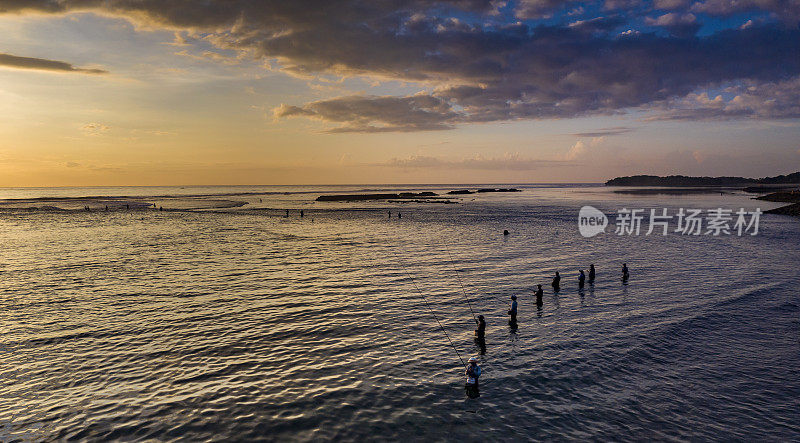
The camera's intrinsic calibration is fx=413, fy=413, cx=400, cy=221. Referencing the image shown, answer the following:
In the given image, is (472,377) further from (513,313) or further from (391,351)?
(513,313)

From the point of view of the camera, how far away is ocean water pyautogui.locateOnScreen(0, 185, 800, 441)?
50.1ft

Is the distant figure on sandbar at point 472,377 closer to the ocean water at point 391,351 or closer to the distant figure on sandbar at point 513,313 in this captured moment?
the ocean water at point 391,351

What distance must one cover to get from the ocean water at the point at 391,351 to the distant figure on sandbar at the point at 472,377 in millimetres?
422

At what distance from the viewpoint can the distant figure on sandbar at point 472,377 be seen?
16609 millimetres

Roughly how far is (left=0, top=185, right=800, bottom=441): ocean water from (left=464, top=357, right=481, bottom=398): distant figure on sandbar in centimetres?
42

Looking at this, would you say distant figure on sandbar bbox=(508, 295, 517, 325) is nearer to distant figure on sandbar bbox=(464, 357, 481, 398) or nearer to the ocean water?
the ocean water

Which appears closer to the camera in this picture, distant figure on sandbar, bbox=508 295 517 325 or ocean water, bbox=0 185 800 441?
ocean water, bbox=0 185 800 441

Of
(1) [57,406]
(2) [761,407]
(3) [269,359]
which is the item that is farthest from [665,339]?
(1) [57,406]

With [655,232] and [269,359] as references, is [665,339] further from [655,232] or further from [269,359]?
[655,232]

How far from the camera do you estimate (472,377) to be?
16.7 meters

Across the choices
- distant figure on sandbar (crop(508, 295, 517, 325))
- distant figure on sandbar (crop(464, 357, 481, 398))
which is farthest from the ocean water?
distant figure on sandbar (crop(508, 295, 517, 325))

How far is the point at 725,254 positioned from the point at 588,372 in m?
43.1

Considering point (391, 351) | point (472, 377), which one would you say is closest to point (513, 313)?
point (391, 351)

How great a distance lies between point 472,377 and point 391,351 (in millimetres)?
5840
